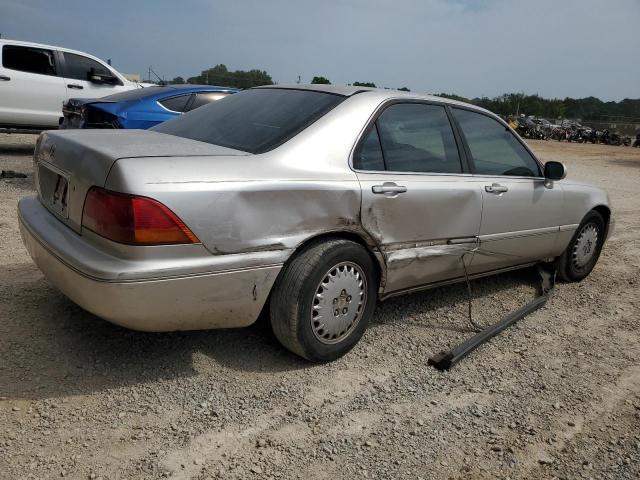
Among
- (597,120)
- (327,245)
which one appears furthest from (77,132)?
(597,120)

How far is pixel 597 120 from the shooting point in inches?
1737

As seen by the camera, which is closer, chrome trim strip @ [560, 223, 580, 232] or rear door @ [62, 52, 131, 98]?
chrome trim strip @ [560, 223, 580, 232]

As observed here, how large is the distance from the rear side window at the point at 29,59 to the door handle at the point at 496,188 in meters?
8.58

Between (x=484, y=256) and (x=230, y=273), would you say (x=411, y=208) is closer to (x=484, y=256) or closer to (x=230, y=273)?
(x=484, y=256)

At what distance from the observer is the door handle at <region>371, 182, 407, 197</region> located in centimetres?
312

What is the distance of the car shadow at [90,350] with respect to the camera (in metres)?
2.75

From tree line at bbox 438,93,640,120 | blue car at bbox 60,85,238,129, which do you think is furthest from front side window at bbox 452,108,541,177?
tree line at bbox 438,93,640,120

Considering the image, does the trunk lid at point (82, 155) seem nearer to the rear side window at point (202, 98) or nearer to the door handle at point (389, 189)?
the door handle at point (389, 189)

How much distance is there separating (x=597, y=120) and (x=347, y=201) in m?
47.4

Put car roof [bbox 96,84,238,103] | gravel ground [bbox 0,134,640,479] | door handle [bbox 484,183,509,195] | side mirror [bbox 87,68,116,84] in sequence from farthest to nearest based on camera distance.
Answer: side mirror [bbox 87,68,116,84] < car roof [bbox 96,84,238,103] < door handle [bbox 484,183,509,195] < gravel ground [bbox 0,134,640,479]

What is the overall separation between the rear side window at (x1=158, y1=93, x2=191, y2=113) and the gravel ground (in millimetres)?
3886

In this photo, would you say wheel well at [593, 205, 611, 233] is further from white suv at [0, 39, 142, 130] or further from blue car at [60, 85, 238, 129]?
white suv at [0, 39, 142, 130]

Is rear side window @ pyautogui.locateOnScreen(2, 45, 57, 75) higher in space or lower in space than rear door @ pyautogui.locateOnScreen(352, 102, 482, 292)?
higher

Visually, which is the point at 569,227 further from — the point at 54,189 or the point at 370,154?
the point at 54,189
